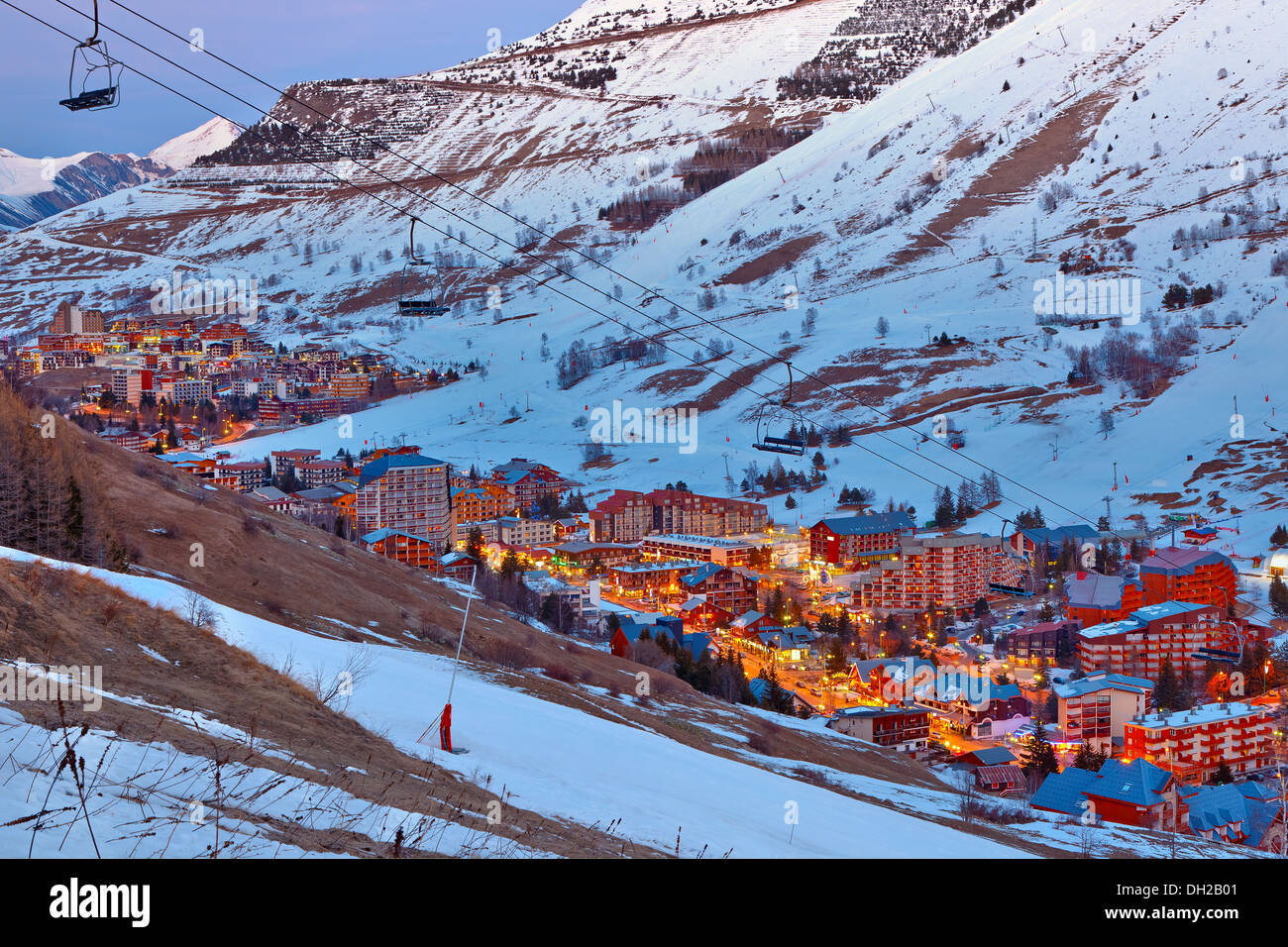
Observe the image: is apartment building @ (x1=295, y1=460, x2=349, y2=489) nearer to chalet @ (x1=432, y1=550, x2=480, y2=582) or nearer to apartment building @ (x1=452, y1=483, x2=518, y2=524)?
apartment building @ (x1=452, y1=483, x2=518, y2=524)

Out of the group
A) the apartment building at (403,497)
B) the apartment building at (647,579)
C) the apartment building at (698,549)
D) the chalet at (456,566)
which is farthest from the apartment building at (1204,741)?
the apartment building at (403,497)

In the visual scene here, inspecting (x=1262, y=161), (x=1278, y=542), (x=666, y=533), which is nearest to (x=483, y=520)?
(x=666, y=533)

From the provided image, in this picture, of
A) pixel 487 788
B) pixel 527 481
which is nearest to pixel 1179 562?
pixel 527 481

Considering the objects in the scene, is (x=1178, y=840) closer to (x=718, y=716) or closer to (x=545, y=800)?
(x=718, y=716)

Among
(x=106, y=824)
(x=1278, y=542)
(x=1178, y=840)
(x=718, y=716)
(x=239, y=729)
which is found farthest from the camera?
(x=1278, y=542)

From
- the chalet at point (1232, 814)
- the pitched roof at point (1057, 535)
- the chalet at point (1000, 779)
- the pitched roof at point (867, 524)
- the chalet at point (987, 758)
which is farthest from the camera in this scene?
the pitched roof at point (867, 524)

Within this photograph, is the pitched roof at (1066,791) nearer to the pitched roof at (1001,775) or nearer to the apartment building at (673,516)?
the pitched roof at (1001,775)
